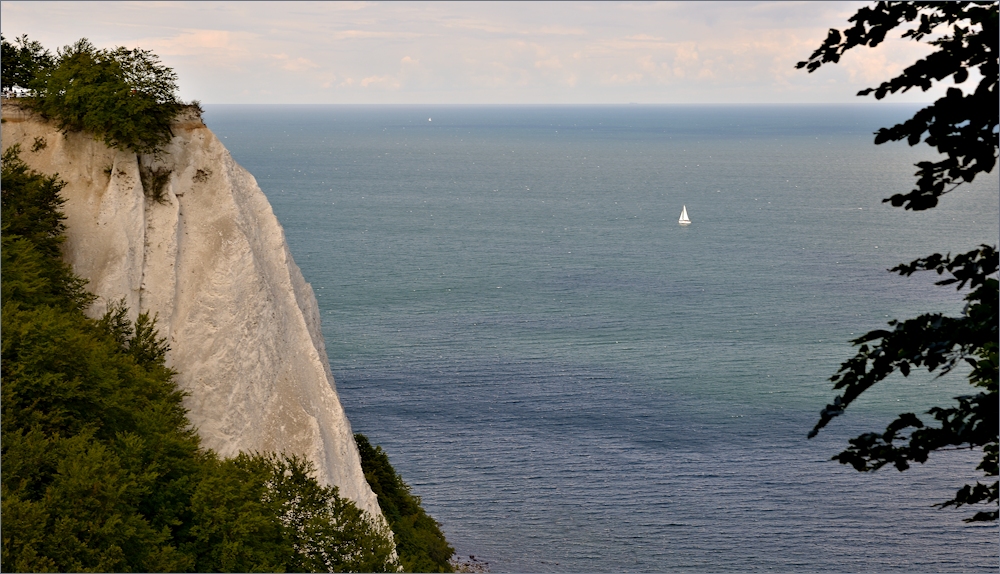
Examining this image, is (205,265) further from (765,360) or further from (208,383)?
(765,360)

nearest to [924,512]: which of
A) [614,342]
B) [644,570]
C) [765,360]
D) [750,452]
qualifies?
[750,452]

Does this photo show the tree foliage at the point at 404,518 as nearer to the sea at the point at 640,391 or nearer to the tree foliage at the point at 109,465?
the sea at the point at 640,391

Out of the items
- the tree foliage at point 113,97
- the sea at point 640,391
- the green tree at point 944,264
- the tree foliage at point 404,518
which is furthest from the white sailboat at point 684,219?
the green tree at point 944,264

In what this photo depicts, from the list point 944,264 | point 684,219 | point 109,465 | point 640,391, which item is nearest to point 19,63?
point 109,465

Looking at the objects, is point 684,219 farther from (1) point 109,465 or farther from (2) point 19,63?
(1) point 109,465

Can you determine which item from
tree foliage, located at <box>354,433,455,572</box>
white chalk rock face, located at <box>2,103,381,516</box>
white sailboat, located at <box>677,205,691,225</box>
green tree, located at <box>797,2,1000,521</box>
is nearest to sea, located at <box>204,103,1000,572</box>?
tree foliage, located at <box>354,433,455,572</box>
